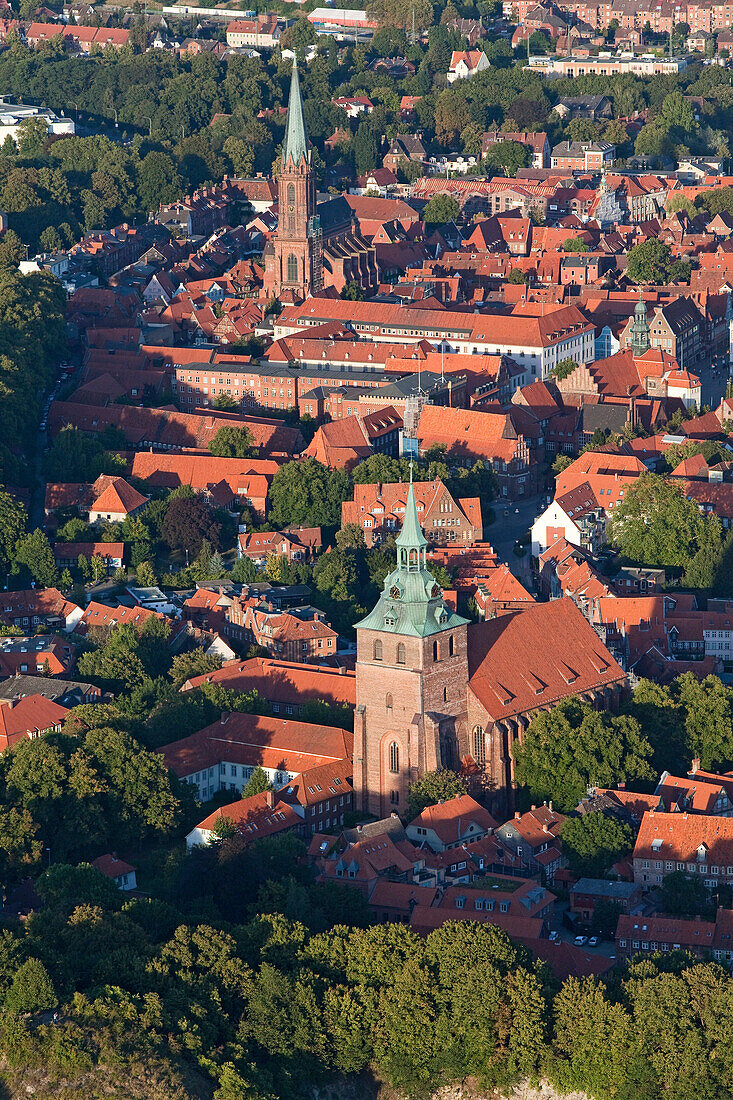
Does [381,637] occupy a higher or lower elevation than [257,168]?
higher

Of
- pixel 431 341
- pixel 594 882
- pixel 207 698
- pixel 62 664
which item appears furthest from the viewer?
pixel 431 341

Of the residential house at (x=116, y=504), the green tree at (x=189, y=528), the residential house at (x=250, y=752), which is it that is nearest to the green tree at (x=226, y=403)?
the residential house at (x=116, y=504)

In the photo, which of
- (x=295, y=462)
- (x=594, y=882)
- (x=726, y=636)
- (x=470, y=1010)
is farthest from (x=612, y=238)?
(x=470, y=1010)

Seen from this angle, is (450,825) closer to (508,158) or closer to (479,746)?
(479,746)

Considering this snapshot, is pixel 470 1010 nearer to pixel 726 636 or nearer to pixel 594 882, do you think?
pixel 594 882

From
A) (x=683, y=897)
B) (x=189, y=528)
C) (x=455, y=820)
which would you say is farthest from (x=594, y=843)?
(x=189, y=528)

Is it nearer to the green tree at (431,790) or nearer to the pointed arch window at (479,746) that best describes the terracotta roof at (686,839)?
the green tree at (431,790)
